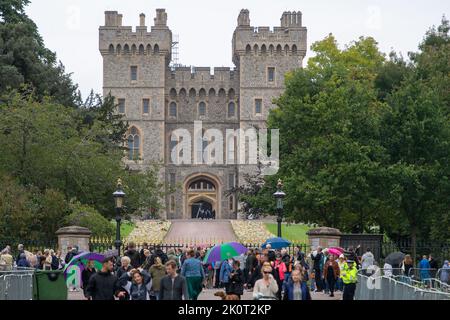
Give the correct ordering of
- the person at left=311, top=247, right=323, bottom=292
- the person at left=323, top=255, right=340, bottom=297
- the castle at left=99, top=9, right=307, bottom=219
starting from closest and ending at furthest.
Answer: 1. the person at left=323, top=255, right=340, bottom=297
2. the person at left=311, top=247, right=323, bottom=292
3. the castle at left=99, top=9, right=307, bottom=219

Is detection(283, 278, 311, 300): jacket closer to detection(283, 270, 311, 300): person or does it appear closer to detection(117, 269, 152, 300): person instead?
detection(283, 270, 311, 300): person

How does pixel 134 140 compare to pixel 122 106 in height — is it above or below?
below

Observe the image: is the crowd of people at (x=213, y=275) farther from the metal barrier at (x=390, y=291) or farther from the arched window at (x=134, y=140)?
the arched window at (x=134, y=140)

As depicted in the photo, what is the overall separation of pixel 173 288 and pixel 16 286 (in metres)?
5.41

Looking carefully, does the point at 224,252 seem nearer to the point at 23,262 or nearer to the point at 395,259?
the point at 23,262

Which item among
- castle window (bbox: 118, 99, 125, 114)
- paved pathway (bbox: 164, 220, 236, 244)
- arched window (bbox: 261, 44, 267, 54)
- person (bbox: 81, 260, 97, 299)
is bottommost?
person (bbox: 81, 260, 97, 299)

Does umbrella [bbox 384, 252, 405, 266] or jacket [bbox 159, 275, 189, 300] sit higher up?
umbrella [bbox 384, 252, 405, 266]

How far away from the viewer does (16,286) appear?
2008 cm

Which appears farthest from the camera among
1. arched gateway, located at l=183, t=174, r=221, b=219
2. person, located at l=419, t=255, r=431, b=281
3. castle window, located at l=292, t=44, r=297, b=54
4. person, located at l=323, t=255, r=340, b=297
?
arched gateway, located at l=183, t=174, r=221, b=219

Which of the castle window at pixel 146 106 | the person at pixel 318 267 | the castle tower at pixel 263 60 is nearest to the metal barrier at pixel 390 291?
the person at pixel 318 267

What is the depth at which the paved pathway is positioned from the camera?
53688mm

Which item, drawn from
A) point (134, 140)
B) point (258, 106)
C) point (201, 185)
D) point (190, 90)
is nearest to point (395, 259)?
point (258, 106)

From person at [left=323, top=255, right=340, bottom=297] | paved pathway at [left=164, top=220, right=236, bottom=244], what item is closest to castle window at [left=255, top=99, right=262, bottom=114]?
paved pathway at [left=164, top=220, right=236, bottom=244]

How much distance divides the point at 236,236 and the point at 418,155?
1689 cm
